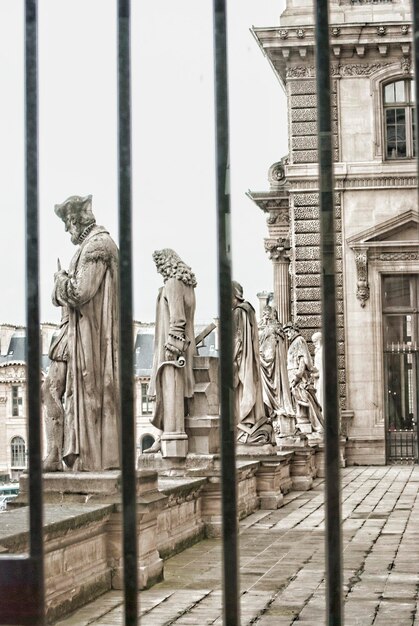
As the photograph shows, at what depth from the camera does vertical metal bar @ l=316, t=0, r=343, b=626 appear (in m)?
3.14

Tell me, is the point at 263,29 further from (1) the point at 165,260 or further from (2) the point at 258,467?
(1) the point at 165,260

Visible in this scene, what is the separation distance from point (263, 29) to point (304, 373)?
395 inches

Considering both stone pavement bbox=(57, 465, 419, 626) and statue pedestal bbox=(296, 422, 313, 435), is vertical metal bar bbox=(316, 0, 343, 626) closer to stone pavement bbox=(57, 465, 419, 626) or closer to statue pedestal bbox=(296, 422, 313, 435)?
stone pavement bbox=(57, 465, 419, 626)

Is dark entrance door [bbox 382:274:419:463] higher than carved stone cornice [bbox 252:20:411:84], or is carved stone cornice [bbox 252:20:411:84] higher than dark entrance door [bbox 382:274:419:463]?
carved stone cornice [bbox 252:20:411:84]

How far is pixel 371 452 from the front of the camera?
29.7 m

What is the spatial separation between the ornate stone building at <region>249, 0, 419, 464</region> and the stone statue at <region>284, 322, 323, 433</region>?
5.22 metres

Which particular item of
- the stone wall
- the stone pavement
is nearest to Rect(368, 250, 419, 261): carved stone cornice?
the stone wall

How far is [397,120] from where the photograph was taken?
3034 cm

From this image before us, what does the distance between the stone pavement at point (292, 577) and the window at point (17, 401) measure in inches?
1670

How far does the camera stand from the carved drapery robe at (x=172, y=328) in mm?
13039

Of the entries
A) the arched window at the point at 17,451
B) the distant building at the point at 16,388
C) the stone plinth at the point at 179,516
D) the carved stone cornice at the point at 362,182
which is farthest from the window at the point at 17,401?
the stone plinth at the point at 179,516

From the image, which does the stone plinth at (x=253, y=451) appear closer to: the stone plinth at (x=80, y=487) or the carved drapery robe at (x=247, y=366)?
the carved drapery robe at (x=247, y=366)

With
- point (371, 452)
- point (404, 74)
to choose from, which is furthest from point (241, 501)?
point (404, 74)

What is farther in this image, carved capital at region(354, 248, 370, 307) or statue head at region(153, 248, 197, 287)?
carved capital at region(354, 248, 370, 307)
